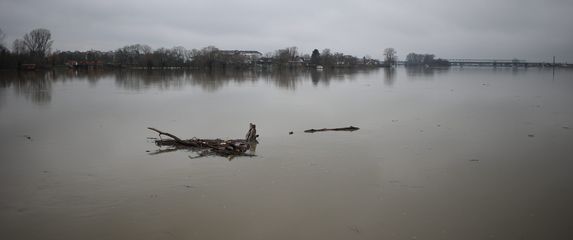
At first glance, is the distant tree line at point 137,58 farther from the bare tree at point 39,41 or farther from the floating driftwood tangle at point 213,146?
the floating driftwood tangle at point 213,146

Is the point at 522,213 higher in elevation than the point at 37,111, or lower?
lower

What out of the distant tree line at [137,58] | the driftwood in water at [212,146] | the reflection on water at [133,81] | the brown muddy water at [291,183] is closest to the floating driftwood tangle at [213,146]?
the driftwood in water at [212,146]

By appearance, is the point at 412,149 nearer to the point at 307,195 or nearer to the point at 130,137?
the point at 307,195

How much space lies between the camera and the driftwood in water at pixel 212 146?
14.3m

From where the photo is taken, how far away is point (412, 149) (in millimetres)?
15750

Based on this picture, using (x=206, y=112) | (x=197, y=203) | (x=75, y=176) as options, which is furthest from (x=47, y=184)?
(x=206, y=112)

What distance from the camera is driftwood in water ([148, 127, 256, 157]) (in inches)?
564

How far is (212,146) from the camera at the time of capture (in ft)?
48.3

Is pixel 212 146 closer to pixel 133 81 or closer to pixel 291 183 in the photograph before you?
pixel 291 183

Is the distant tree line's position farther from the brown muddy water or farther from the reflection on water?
the brown muddy water

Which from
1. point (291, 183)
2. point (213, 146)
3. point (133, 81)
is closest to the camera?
point (291, 183)

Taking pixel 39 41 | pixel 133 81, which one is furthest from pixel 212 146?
pixel 39 41

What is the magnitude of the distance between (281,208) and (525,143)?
1264 centimetres

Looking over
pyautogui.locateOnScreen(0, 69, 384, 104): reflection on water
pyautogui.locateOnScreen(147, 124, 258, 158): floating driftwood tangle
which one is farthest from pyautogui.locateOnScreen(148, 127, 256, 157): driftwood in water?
pyautogui.locateOnScreen(0, 69, 384, 104): reflection on water
